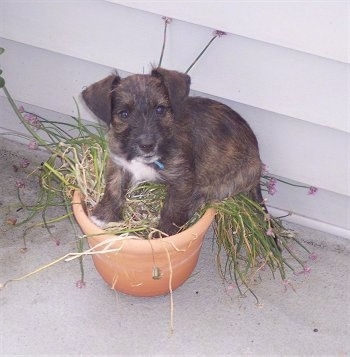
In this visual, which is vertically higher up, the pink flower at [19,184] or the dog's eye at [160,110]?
the dog's eye at [160,110]

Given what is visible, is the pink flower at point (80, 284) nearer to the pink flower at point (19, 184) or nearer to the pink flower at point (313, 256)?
the pink flower at point (19, 184)

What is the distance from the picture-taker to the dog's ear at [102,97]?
2443 mm

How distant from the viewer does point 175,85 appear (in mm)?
2457

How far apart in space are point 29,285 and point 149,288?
65cm

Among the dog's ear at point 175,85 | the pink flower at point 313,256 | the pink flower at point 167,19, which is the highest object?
the pink flower at point 167,19

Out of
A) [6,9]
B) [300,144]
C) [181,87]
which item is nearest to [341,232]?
[300,144]

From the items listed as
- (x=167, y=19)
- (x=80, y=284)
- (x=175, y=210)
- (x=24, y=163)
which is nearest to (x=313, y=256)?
(x=175, y=210)

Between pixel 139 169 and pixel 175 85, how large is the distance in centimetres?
44

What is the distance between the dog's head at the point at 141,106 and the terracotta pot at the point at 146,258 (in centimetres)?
41

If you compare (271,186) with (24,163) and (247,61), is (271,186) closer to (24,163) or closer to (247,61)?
(247,61)

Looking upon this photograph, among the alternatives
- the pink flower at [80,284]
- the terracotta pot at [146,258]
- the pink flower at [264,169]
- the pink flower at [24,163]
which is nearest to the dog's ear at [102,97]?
the terracotta pot at [146,258]

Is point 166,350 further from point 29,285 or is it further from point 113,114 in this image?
point 113,114

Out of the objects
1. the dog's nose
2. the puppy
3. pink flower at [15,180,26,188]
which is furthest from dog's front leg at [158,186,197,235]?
pink flower at [15,180,26,188]

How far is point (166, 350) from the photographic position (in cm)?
285
